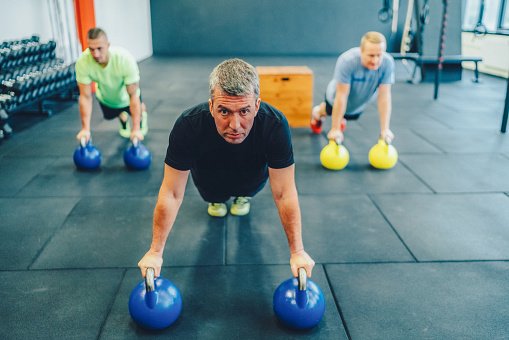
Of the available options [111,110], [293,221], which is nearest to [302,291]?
[293,221]

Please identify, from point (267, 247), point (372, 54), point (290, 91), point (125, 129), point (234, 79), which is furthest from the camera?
point (290, 91)

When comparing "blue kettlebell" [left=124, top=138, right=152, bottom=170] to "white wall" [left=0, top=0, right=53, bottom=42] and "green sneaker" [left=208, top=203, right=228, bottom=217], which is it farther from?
"white wall" [left=0, top=0, right=53, bottom=42]

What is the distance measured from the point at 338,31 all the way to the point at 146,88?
210 inches

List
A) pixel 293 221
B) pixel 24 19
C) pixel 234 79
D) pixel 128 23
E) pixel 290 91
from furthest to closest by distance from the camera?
pixel 128 23 < pixel 24 19 < pixel 290 91 < pixel 293 221 < pixel 234 79

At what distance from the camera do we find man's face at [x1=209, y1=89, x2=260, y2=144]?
1.19 metres

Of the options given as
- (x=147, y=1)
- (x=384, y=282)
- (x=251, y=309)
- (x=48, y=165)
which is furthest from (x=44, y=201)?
(x=147, y=1)

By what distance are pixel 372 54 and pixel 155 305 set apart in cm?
202

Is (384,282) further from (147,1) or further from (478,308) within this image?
(147,1)

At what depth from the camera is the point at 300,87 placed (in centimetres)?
393

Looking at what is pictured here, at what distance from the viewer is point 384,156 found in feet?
9.53

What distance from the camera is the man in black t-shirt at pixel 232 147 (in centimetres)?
120

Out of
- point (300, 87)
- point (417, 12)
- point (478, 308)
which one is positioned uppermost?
point (417, 12)

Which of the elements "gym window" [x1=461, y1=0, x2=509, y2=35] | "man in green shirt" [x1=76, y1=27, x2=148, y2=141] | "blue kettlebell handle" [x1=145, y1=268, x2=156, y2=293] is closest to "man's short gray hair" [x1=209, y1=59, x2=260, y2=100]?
"blue kettlebell handle" [x1=145, y1=268, x2=156, y2=293]

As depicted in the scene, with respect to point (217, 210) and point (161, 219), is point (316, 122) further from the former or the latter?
point (161, 219)
